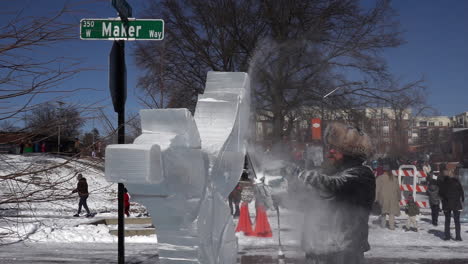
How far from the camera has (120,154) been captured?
1.65 metres

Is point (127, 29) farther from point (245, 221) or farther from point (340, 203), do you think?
point (245, 221)

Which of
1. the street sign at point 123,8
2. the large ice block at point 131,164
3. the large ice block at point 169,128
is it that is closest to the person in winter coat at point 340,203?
the large ice block at point 169,128

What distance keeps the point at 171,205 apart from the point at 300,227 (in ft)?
4.31

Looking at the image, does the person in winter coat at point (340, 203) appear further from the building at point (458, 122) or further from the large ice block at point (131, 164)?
the building at point (458, 122)

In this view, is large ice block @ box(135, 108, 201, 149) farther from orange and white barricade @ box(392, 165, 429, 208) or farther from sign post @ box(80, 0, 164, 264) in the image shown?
orange and white barricade @ box(392, 165, 429, 208)

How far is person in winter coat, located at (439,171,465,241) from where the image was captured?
30.0ft

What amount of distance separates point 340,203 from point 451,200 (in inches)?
310

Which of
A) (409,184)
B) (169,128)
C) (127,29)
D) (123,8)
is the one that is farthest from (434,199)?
(169,128)

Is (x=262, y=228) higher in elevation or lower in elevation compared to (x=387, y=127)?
lower

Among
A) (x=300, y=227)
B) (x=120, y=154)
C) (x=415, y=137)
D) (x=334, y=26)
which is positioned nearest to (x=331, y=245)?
(x=300, y=227)

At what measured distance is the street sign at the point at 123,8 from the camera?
13.1 feet

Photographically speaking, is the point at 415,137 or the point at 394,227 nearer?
the point at 415,137

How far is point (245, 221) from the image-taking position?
30.9 feet

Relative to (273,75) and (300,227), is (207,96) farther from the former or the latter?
(300,227)
